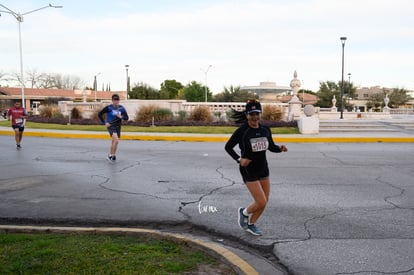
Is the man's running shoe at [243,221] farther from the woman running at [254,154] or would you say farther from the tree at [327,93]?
the tree at [327,93]

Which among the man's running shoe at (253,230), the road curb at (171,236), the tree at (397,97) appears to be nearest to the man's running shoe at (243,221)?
the man's running shoe at (253,230)

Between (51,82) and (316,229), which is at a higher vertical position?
(51,82)

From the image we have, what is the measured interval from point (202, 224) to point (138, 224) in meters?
0.86

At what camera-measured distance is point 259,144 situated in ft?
16.0

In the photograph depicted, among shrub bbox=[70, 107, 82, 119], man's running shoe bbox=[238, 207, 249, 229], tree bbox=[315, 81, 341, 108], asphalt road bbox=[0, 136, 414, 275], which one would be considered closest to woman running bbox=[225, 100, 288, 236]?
man's running shoe bbox=[238, 207, 249, 229]

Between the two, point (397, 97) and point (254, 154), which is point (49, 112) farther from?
point (397, 97)

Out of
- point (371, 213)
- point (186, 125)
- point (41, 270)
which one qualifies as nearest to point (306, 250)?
point (371, 213)

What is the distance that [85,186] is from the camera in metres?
7.95

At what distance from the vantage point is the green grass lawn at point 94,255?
145 inches

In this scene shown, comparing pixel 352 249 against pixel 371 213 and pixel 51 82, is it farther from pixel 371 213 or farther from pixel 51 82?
pixel 51 82

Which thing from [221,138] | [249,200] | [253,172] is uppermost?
[253,172]

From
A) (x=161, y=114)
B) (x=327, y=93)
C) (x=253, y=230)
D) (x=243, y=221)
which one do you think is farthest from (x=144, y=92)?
(x=253, y=230)

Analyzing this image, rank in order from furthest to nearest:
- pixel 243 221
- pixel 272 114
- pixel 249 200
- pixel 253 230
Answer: pixel 272 114
pixel 249 200
pixel 243 221
pixel 253 230

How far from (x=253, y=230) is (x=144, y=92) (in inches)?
1798
